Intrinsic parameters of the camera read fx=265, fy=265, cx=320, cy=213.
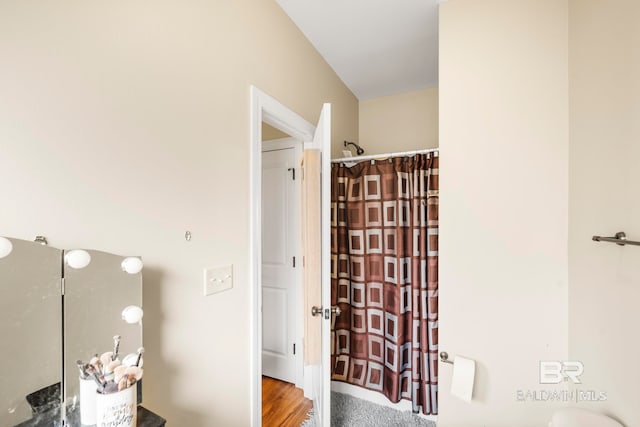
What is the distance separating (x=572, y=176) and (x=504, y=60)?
2.19ft

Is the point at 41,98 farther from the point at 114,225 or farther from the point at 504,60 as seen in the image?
the point at 504,60

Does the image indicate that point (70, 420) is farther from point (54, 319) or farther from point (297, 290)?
point (297, 290)

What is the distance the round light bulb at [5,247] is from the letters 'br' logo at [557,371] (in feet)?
6.61

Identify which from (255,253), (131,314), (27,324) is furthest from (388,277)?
(27,324)

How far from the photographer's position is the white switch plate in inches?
42.2

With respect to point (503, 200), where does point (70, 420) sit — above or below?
below

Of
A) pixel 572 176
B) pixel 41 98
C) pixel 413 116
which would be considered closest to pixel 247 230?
pixel 41 98

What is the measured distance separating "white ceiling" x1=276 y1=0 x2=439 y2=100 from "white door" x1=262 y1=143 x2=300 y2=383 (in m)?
0.86

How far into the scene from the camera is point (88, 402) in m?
0.66

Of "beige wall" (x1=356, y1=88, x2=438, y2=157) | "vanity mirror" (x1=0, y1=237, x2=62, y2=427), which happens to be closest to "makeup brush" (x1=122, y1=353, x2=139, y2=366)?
"vanity mirror" (x1=0, y1=237, x2=62, y2=427)

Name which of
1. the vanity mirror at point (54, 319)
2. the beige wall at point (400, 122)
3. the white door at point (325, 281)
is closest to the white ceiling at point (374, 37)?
the beige wall at point (400, 122)

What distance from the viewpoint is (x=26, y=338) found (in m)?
0.59

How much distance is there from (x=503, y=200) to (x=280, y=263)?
1708 mm

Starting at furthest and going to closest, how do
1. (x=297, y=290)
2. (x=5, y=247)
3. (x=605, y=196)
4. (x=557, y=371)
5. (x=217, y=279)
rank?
1. (x=297, y=290)
2. (x=557, y=371)
3. (x=217, y=279)
4. (x=605, y=196)
5. (x=5, y=247)
